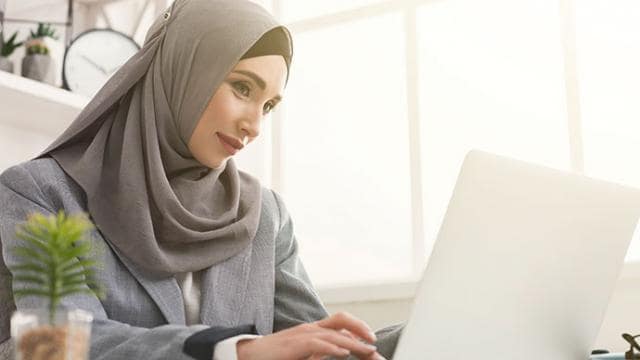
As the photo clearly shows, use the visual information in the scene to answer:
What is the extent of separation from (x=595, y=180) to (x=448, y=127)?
55.7 inches

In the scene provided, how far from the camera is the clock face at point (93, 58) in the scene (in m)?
2.44

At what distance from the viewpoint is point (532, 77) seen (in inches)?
97.2

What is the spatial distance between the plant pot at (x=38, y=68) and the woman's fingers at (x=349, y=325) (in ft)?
4.94

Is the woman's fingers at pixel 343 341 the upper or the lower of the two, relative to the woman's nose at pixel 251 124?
lower

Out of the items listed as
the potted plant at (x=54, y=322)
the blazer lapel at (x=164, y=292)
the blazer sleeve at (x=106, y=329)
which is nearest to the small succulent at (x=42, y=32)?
the blazer sleeve at (x=106, y=329)

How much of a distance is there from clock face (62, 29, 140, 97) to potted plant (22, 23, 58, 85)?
0.30ft

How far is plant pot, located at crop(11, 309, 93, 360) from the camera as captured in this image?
613 millimetres

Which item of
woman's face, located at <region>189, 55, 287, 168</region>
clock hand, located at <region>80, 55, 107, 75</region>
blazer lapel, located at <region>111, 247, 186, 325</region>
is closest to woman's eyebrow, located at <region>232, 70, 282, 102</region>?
woman's face, located at <region>189, 55, 287, 168</region>

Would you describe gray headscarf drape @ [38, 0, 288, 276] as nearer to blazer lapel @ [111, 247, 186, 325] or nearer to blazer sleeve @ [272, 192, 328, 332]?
blazer lapel @ [111, 247, 186, 325]

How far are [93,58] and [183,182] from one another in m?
0.95

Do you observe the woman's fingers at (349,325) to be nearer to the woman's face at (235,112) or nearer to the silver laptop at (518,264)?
the silver laptop at (518,264)

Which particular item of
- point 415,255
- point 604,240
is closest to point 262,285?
point 604,240

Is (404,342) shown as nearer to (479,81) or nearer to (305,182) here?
(479,81)

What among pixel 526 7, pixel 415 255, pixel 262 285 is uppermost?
pixel 526 7
